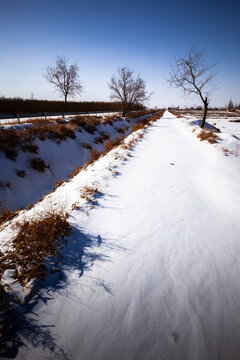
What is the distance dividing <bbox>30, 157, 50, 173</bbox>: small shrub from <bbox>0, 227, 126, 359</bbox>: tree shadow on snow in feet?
17.0

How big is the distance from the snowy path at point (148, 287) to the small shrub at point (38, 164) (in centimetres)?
475

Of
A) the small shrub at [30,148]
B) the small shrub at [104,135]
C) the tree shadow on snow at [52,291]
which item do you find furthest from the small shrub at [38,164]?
the small shrub at [104,135]

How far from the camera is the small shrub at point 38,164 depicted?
6590mm

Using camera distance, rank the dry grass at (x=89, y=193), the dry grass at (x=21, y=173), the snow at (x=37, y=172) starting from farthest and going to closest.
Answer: the dry grass at (x=21, y=173)
the snow at (x=37, y=172)
the dry grass at (x=89, y=193)

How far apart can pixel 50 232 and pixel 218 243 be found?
9.46 feet

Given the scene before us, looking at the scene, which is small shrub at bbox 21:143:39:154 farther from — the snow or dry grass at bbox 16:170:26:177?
dry grass at bbox 16:170:26:177

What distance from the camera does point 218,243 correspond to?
2396mm

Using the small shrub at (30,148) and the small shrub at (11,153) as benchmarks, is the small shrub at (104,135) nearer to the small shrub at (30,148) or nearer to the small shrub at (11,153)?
the small shrub at (30,148)

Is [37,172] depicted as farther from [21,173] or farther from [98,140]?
[98,140]

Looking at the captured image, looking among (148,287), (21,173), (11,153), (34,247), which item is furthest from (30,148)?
(148,287)

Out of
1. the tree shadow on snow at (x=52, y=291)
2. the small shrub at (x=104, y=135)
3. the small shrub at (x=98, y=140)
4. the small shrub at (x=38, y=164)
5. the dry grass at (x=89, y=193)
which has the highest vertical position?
the small shrub at (x=104, y=135)

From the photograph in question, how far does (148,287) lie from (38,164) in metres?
6.91

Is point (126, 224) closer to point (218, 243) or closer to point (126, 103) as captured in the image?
point (218, 243)

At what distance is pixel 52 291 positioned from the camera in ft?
5.74
